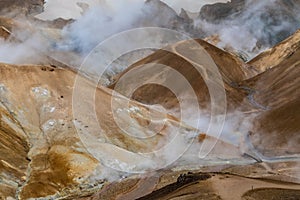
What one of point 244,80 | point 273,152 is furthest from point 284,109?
point 244,80

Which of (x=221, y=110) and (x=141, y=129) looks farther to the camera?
(x=221, y=110)

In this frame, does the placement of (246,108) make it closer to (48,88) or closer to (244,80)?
(244,80)

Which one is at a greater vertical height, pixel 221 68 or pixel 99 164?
pixel 221 68

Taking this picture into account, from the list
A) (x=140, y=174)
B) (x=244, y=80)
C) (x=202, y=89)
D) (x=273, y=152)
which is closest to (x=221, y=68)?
(x=244, y=80)

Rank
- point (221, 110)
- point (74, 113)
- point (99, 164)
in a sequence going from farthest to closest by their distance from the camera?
1. point (221, 110)
2. point (74, 113)
3. point (99, 164)

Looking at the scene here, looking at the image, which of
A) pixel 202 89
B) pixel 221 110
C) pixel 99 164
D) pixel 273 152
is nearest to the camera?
pixel 99 164

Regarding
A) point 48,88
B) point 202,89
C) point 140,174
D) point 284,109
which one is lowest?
point 140,174

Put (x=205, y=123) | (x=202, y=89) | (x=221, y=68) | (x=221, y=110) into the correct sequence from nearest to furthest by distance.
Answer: (x=205, y=123) < (x=221, y=110) < (x=202, y=89) < (x=221, y=68)

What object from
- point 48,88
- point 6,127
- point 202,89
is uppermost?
point 202,89

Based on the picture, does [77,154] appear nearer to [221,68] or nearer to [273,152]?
[273,152]
